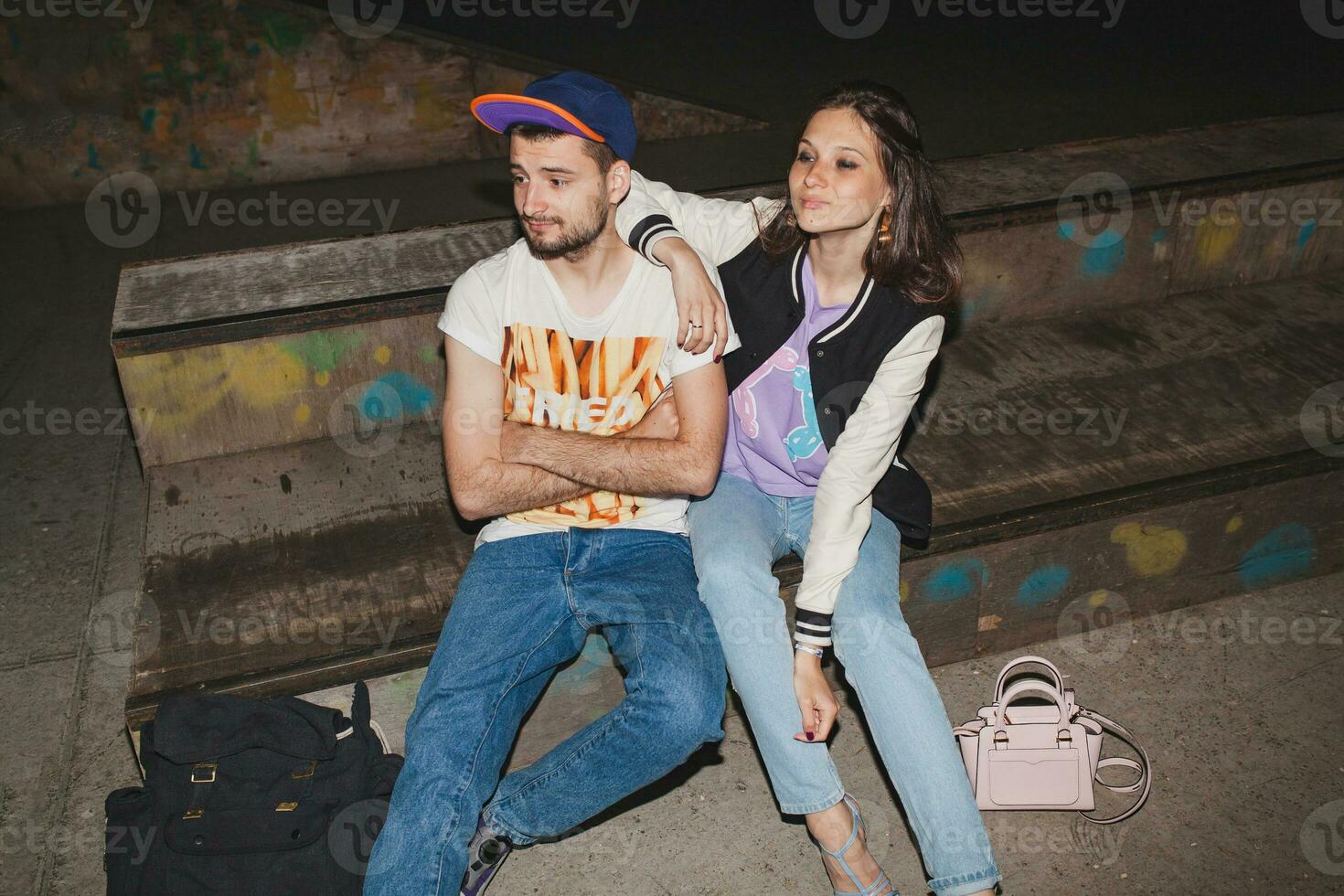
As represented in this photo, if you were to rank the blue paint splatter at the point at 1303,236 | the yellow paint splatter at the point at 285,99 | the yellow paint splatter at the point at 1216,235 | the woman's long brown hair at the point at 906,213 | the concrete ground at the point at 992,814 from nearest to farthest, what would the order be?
the woman's long brown hair at the point at 906,213 < the concrete ground at the point at 992,814 < the yellow paint splatter at the point at 1216,235 < the blue paint splatter at the point at 1303,236 < the yellow paint splatter at the point at 285,99

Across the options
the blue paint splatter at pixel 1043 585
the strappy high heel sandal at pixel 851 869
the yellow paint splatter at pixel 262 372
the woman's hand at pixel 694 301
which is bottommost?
the strappy high heel sandal at pixel 851 869

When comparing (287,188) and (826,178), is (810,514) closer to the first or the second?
(826,178)

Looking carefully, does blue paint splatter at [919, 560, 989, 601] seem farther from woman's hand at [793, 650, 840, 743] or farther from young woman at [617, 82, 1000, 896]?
woman's hand at [793, 650, 840, 743]

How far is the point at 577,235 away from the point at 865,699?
1.23 meters

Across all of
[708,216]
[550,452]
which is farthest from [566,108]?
[550,452]

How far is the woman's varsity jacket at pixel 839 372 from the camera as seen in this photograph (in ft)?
Answer: 8.25

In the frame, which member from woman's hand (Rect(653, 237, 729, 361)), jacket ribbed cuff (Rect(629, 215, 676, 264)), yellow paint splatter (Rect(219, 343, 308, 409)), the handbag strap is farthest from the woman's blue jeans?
yellow paint splatter (Rect(219, 343, 308, 409))

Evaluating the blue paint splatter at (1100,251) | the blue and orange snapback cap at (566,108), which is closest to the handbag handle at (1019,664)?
the blue and orange snapback cap at (566,108)

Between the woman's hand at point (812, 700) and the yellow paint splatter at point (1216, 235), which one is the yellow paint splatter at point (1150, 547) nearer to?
the woman's hand at point (812, 700)

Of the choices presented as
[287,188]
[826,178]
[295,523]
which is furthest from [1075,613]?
[287,188]

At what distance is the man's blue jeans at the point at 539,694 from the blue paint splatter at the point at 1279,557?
1922 millimetres

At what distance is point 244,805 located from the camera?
7.97ft

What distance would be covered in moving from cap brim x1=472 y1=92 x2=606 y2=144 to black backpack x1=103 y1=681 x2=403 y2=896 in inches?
56.3

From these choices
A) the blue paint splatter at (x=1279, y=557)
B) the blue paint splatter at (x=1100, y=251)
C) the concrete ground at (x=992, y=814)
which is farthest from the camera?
the blue paint splatter at (x=1100, y=251)
